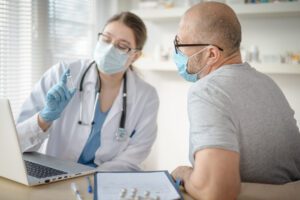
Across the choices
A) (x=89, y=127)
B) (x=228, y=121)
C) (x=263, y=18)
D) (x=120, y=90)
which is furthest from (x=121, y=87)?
(x=263, y=18)

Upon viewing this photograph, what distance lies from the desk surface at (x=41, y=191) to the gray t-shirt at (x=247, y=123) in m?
0.22

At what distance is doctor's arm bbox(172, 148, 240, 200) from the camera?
0.89 m

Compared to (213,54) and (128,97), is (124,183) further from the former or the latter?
(128,97)

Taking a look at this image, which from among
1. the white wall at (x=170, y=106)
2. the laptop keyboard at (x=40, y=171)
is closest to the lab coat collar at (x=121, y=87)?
the laptop keyboard at (x=40, y=171)

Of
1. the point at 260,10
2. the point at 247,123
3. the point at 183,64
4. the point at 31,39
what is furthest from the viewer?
the point at 260,10

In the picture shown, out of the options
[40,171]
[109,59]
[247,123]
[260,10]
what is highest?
[260,10]

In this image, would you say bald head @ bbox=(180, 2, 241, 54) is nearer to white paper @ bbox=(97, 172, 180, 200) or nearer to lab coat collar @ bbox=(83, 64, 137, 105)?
white paper @ bbox=(97, 172, 180, 200)

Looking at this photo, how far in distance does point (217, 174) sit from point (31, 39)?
1650 mm

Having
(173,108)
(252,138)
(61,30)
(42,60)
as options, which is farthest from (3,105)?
(173,108)

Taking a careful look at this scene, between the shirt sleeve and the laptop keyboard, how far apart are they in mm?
540

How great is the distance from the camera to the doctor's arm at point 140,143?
1683 mm

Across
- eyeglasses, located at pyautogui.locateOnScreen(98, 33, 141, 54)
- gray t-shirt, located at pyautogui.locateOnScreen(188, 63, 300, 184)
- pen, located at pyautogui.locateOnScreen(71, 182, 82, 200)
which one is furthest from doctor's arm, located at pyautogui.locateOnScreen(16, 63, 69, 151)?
gray t-shirt, located at pyautogui.locateOnScreen(188, 63, 300, 184)

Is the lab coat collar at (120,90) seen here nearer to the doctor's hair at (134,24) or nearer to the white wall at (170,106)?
the doctor's hair at (134,24)

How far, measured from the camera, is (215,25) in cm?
118
